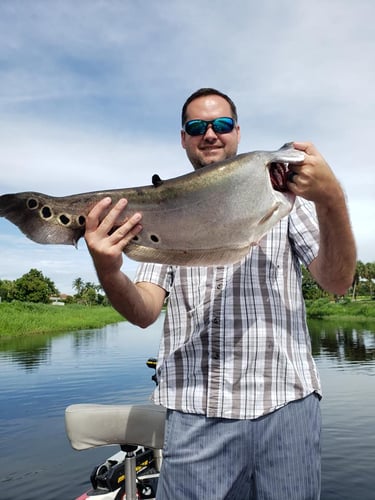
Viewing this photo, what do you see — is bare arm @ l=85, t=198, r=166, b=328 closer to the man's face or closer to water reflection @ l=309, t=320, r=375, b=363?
the man's face

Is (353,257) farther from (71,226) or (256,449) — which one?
(71,226)

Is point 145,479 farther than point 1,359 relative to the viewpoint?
No

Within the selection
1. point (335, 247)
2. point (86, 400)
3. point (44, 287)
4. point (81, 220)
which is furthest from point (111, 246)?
point (44, 287)

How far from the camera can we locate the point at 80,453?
11586 millimetres

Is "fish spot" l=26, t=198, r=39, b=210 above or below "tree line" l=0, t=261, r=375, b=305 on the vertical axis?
below

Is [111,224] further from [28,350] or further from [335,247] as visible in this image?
[28,350]

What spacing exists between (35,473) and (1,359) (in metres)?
17.7

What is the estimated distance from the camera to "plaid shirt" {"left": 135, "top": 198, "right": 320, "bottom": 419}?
9.00 ft

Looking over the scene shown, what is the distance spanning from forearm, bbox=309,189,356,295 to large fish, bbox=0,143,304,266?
0.73 feet

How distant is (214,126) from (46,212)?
1.21 metres

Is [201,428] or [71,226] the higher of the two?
[71,226]

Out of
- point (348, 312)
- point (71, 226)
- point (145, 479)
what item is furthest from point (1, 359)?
point (348, 312)

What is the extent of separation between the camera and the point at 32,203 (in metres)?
2.76

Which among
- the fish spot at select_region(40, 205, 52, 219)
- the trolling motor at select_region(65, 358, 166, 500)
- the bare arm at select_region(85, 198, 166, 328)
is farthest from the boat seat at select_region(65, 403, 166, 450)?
the fish spot at select_region(40, 205, 52, 219)
